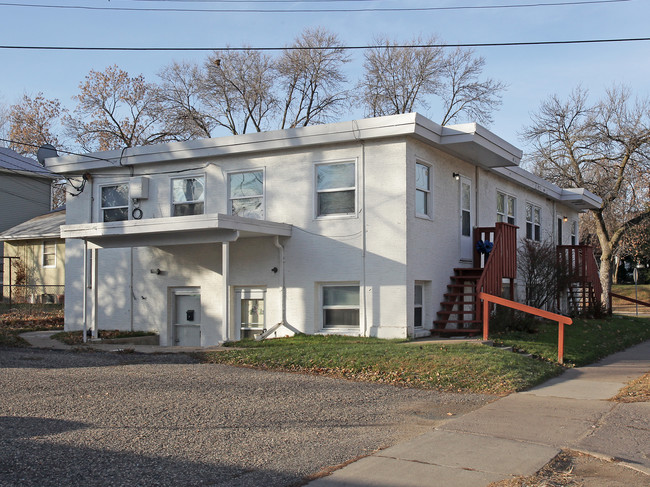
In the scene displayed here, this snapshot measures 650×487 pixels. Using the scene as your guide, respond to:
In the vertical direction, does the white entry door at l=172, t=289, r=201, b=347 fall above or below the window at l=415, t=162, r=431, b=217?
below

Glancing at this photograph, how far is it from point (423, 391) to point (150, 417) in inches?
165

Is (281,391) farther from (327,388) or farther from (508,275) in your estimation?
(508,275)

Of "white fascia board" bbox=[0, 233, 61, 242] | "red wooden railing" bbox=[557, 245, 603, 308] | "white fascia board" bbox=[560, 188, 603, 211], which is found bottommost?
"red wooden railing" bbox=[557, 245, 603, 308]

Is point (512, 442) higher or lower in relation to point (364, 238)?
lower

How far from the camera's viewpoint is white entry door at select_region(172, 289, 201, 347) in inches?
715

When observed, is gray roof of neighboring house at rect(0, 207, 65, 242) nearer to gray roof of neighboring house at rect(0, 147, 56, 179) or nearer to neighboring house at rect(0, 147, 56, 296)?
neighboring house at rect(0, 147, 56, 296)

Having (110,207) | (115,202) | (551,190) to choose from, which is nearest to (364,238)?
(115,202)

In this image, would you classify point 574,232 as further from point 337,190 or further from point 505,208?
point 337,190

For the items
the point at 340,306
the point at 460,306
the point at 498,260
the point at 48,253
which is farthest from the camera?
the point at 48,253

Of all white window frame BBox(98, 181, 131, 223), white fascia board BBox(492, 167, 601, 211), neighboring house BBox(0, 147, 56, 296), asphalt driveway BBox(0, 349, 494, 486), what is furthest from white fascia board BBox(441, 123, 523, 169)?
neighboring house BBox(0, 147, 56, 296)

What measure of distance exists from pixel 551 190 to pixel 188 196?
1379cm

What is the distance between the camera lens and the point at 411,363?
11.6 metres

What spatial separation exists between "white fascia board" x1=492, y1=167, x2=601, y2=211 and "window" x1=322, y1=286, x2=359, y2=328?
6.84 metres

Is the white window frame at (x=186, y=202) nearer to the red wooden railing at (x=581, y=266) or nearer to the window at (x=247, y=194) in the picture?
the window at (x=247, y=194)
